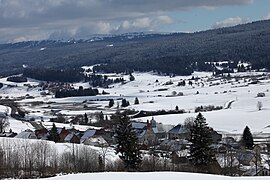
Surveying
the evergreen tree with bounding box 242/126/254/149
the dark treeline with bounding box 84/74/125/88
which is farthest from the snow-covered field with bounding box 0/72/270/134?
the evergreen tree with bounding box 242/126/254/149

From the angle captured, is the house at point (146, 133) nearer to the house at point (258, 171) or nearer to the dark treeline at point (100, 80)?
the house at point (258, 171)

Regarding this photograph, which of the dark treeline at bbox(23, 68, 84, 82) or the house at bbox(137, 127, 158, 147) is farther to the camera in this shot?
the dark treeline at bbox(23, 68, 84, 82)

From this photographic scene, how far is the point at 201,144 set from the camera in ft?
77.7

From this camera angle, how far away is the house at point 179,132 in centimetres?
5041

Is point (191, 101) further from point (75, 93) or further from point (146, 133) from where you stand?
point (75, 93)

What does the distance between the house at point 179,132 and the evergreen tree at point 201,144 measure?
999 inches

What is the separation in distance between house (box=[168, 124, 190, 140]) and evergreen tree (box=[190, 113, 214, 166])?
2538cm

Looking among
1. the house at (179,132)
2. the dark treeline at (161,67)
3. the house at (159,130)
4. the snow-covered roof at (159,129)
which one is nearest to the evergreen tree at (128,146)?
the house at (179,132)

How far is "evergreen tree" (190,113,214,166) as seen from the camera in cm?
2352

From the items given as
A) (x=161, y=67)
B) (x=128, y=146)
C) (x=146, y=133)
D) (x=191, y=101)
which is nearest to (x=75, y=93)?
(x=191, y=101)

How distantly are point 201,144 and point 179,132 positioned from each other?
94.4 ft

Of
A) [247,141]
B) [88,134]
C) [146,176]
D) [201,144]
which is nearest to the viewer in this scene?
[146,176]

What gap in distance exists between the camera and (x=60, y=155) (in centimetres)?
3153

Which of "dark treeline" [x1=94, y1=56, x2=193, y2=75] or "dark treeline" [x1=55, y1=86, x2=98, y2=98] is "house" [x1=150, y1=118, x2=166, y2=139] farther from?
"dark treeline" [x1=94, y1=56, x2=193, y2=75]
